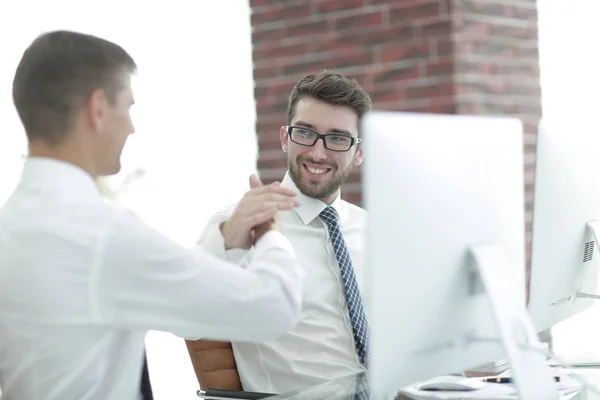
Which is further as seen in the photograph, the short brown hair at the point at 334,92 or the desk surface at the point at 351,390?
the short brown hair at the point at 334,92

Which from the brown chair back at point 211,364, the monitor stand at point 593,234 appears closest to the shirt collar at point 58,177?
the brown chair back at point 211,364

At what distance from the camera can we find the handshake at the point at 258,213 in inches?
73.8

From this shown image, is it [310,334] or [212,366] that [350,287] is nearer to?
[310,334]

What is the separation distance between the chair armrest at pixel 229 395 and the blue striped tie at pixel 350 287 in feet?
1.06

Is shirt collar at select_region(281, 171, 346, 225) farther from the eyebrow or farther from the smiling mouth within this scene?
the eyebrow

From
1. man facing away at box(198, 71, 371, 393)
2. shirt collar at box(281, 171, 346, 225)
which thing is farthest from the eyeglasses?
shirt collar at box(281, 171, 346, 225)

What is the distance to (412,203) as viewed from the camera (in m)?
1.46

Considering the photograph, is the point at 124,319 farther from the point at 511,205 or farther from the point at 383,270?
the point at 511,205

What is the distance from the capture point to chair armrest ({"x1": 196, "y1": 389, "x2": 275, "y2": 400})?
7.46 feet

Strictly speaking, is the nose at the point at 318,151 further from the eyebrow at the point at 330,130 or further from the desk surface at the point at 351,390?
the desk surface at the point at 351,390

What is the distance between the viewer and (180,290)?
1.60m

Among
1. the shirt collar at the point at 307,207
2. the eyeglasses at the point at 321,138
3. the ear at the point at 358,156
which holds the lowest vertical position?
the shirt collar at the point at 307,207

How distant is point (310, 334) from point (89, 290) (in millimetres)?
1065

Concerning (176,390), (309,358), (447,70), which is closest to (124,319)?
(309,358)
